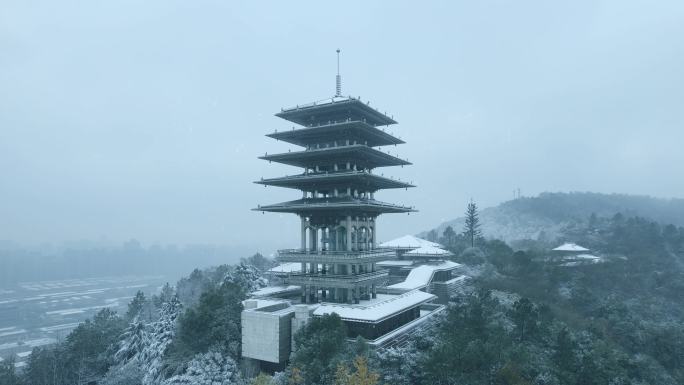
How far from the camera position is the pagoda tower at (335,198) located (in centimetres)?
3444

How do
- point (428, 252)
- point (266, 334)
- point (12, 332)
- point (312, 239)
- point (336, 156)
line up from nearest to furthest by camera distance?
point (266, 334)
point (336, 156)
point (312, 239)
point (428, 252)
point (12, 332)

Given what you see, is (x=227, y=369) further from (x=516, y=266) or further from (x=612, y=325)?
(x=516, y=266)

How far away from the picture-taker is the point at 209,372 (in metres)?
28.7

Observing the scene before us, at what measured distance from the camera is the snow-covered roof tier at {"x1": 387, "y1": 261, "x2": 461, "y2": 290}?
1724 inches

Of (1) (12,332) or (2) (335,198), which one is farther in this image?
(1) (12,332)

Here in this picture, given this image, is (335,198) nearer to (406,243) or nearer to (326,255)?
(326,255)

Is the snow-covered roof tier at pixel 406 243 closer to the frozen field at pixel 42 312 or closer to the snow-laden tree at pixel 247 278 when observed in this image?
the snow-laden tree at pixel 247 278

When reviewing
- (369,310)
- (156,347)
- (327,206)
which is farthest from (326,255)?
(156,347)

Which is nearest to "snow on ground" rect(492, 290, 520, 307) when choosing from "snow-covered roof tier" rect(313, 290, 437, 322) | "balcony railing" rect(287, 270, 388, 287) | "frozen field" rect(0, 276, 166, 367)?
"snow-covered roof tier" rect(313, 290, 437, 322)

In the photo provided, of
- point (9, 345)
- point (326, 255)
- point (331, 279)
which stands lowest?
point (9, 345)

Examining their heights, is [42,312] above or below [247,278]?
below

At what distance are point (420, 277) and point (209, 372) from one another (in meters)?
27.3

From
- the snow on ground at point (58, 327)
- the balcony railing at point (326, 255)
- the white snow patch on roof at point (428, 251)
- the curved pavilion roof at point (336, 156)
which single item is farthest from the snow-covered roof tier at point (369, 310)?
the snow on ground at point (58, 327)

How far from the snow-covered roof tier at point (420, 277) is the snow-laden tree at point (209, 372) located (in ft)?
59.4
